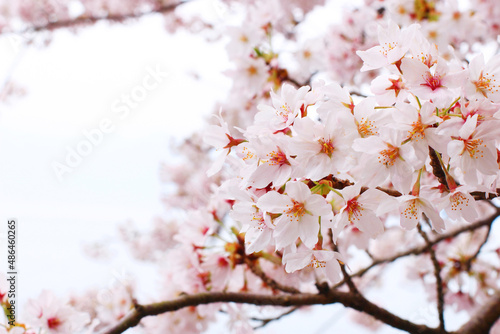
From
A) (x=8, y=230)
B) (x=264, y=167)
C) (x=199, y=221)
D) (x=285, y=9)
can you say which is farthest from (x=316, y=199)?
(x=285, y=9)

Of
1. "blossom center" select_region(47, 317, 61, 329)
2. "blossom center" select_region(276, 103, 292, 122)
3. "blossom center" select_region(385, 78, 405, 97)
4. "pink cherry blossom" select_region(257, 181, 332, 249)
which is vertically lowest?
"blossom center" select_region(47, 317, 61, 329)

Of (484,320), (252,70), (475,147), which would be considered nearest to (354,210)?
(475,147)

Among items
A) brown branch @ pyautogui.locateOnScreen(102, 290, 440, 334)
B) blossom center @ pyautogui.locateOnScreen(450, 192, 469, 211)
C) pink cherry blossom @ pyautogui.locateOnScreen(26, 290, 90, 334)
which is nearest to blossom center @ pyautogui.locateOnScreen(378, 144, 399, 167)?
blossom center @ pyautogui.locateOnScreen(450, 192, 469, 211)

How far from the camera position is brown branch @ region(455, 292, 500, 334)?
127 centimetres

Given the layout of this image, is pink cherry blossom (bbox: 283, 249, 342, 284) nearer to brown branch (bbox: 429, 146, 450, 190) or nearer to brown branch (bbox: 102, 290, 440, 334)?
brown branch (bbox: 429, 146, 450, 190)

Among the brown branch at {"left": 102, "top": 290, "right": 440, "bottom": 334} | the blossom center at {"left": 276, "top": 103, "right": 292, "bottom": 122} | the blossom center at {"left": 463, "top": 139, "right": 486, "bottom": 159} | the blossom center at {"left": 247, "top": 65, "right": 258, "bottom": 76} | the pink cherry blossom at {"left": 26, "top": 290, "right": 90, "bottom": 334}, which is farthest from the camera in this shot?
the blossom center at {"left": 247, "top": 65, "right": 258, "bottom": 76}

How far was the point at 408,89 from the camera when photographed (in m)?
0.67

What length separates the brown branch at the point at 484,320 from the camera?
1267mm

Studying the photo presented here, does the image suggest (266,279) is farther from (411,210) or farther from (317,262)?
(411,210)

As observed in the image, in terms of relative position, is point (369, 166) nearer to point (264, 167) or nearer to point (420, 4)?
point (264, 167)

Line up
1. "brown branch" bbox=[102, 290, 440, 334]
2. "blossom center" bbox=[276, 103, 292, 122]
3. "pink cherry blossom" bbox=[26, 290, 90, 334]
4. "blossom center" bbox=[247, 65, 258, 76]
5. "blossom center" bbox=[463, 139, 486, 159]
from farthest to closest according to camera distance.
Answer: "blossom center" bbox=[247, 65, 258, 76] → "pink cherry blossom" bbox=[26, 290, 90, 334] → "brown branch" bbox=[102, 290, 440, 334] → "blossom center" bbox=[276, 103, 292, 122] → "blossom center" bbox=[463, 139, 486, 159]

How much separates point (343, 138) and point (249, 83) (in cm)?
133

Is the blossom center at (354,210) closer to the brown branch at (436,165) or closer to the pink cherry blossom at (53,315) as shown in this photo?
the brown branch at (436,165)

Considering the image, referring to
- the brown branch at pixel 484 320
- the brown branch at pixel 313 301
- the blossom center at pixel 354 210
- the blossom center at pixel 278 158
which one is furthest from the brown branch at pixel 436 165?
the brown branch at pixel 484 320
